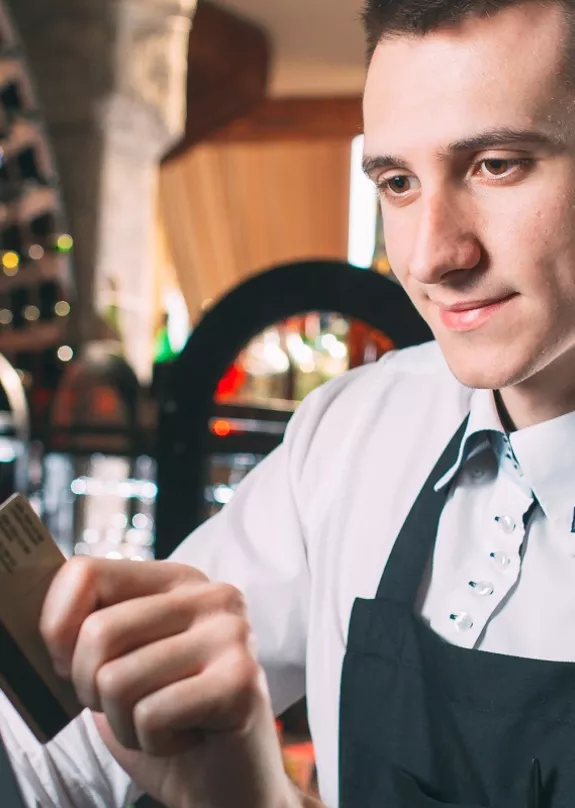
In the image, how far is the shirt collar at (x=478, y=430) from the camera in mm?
1118

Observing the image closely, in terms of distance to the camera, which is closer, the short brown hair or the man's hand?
the man's hand

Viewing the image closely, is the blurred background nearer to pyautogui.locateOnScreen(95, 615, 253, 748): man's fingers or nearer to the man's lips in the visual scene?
the man's lips

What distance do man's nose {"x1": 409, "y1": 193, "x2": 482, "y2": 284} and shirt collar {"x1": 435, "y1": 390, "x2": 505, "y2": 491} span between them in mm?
243

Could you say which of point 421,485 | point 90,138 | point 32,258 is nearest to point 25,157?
point 32,258

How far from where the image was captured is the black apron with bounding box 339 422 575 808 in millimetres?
990

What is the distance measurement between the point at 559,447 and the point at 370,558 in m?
0.27

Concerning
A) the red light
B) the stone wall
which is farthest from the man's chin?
the stone wall

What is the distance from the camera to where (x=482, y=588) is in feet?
3.53

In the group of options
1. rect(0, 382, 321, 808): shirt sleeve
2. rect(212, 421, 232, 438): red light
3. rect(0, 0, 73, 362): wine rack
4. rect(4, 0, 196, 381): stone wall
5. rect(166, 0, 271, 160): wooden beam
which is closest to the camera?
rect(0, 382, 321, 808): shirt sleeve

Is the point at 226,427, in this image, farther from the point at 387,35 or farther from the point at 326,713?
the point at 387,35

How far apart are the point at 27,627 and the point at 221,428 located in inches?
43.1

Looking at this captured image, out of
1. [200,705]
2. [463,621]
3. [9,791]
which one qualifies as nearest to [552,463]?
[463,621]

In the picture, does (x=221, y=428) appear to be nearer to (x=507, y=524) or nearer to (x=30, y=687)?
(x=507, y=524)

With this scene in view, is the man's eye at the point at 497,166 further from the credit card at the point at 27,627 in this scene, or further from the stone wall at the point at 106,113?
the stone wall at the point at 106,113
